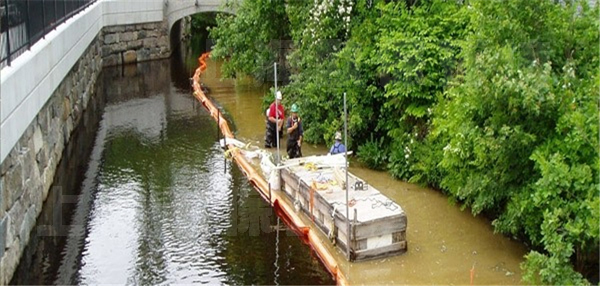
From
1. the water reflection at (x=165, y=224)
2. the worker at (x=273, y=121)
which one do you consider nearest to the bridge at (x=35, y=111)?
the water reflection at (x=165, y=224)

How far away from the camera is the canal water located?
11234mm

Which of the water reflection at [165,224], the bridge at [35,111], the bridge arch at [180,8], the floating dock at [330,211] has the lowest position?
the water reflection at [165,224]

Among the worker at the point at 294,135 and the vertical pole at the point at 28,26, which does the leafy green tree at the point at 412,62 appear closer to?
the worker at the point at 294,135

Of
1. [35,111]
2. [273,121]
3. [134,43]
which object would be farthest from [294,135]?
[134,43]

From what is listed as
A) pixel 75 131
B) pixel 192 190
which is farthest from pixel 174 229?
pixel 75 131

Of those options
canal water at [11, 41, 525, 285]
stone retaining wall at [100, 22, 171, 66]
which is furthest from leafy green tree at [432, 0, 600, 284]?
stone retaining wall at [100, 22, 171, 66]

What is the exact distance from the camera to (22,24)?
43.3ft

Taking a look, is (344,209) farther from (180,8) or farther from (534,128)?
(180,8)

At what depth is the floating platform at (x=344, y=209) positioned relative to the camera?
11375 mm

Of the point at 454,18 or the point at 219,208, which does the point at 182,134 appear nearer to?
the point at 219,208

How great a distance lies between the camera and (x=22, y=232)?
12.0m

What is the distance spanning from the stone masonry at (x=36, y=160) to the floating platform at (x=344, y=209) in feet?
15.3

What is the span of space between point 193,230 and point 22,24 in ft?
15.4

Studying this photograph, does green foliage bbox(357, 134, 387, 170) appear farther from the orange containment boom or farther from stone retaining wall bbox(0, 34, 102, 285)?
stone retaining wall bbox(0, 34, 102, 285)
